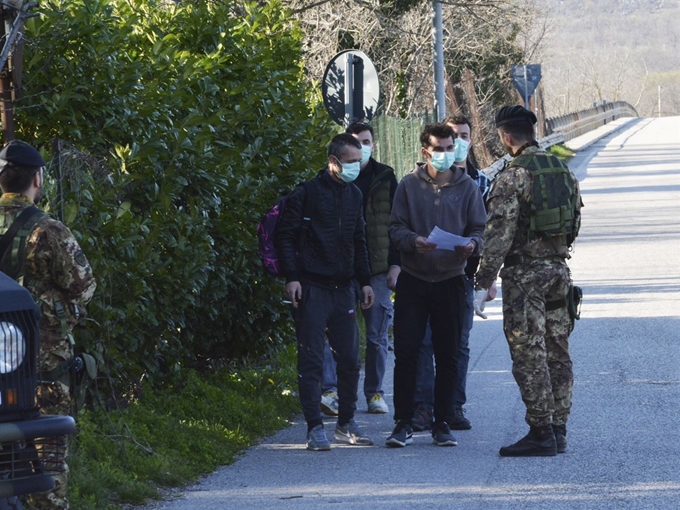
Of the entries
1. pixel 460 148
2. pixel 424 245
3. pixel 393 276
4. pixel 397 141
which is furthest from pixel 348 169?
pixel 397 141

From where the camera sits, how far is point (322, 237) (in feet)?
26.6

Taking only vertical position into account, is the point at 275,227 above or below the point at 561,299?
above

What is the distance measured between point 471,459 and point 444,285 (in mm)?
1122

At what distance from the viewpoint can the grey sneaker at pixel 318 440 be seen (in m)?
8.05

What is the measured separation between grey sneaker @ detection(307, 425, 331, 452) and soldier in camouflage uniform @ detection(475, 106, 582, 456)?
112cm

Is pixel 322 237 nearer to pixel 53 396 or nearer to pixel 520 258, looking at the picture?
pixel 520 258

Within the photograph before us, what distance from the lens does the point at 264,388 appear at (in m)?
9.73

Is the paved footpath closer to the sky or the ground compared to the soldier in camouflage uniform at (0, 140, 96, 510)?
closer to the ground

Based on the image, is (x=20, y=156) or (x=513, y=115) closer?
(x=20, y=156)

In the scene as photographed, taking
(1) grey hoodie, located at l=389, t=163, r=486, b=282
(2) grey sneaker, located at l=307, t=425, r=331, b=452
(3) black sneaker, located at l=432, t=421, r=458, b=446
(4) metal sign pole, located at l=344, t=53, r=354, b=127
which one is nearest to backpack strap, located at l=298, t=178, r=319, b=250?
(1) grey hoodie, located at l=389, t=163, r=486, b=282

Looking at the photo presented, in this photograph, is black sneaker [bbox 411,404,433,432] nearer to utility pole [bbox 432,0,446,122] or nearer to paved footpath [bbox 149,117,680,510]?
paved footpath [bbox 149,117,680,510]

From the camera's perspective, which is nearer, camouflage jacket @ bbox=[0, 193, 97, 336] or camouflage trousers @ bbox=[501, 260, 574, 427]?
camouflage jacket @ bbox=[0, 193, 97, 336]

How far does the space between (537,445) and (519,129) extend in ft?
6.33

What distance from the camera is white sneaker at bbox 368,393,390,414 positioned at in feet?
30.5
